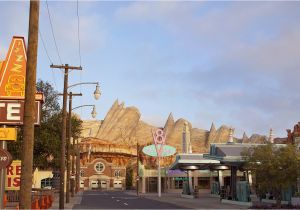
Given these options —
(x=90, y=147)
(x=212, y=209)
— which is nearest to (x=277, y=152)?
(x=212, y=209)

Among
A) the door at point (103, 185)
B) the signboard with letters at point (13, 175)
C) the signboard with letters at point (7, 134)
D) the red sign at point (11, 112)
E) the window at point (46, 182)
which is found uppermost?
the red sign at point (11, 112)

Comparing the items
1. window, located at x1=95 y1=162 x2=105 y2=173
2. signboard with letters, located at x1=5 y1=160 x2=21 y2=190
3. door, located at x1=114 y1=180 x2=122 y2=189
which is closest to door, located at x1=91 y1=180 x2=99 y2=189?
window, located at x1=95 y1=162 x2=105 y2=173

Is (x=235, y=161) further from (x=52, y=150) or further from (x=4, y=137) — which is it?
(x=4, y=137)

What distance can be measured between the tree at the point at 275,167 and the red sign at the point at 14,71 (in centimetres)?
1978

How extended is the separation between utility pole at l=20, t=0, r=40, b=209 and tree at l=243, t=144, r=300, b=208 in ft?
78.4

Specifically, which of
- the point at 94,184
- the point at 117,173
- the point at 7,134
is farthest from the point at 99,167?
the point at 7,134

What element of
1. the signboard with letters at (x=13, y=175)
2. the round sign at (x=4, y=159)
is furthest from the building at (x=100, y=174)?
the round sign at (x=4, y=159)

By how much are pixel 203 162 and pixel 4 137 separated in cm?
3905

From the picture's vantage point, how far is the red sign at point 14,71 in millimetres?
24562

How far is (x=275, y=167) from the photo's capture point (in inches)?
1378

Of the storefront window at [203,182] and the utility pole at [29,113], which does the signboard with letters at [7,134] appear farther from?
the storefront window at [203,182]

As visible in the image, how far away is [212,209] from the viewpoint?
38469mm

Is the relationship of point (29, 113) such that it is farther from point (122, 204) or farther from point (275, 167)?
point (122, 204)

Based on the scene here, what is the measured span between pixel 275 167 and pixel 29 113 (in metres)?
24.5
